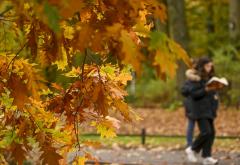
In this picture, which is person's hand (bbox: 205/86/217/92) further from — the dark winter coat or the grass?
the grass

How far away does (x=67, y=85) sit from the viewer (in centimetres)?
388

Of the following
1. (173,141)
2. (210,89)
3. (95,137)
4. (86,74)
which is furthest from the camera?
(95,137)

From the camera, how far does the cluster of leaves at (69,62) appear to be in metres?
2.33

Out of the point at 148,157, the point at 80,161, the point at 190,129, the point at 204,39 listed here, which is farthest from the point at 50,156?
the point at 204,39

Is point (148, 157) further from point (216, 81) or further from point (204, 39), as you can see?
point (204, 39)

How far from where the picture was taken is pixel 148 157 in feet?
39.0

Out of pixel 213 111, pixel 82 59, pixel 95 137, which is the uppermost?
pixel 82 59

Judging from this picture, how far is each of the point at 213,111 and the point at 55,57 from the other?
7.29 m

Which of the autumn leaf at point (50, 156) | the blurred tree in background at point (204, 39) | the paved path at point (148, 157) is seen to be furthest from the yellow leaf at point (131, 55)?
the blurred tree in background at point (204, 39)

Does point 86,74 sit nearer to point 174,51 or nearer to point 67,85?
point 67,85

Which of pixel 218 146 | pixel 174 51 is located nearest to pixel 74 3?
pixel 174 51

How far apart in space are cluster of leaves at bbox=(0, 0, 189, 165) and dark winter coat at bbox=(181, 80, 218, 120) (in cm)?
601

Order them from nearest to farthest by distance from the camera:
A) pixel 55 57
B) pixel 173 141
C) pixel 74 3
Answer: pixel 74 3, pixel 55 57, pixel 173 141

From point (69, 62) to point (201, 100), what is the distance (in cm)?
682
